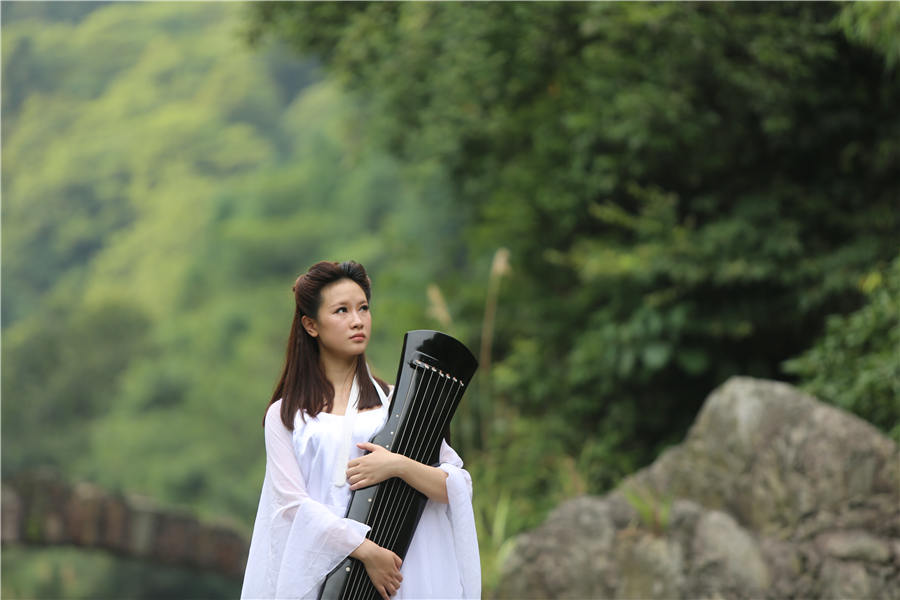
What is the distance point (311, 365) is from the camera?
2557 mm

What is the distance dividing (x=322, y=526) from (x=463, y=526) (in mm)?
347

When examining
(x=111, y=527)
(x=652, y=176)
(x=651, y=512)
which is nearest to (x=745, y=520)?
(x=651, y=512)

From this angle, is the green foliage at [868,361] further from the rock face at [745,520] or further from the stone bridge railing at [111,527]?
the stone bridge railing at [111,527]

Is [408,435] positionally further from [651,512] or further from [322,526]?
[651,512]

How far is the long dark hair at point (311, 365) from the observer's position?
252cm

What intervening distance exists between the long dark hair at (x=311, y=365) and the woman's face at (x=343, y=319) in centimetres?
2

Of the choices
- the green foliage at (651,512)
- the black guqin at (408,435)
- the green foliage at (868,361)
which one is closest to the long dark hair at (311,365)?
the black guqin at (408,435)

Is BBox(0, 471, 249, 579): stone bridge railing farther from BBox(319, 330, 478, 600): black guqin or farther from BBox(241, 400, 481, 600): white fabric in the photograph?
BBox(319, 330, 478, 600): black guqin

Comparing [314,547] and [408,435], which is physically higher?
[408,435]

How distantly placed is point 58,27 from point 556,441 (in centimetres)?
2412

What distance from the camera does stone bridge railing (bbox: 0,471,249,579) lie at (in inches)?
441

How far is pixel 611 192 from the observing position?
7.66 meters

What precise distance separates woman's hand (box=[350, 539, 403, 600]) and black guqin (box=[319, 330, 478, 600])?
2cm

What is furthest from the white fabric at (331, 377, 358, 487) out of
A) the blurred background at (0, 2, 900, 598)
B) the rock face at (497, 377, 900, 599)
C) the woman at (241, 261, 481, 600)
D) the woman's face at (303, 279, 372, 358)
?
the blurred background at (0, 2, 900, 598)
